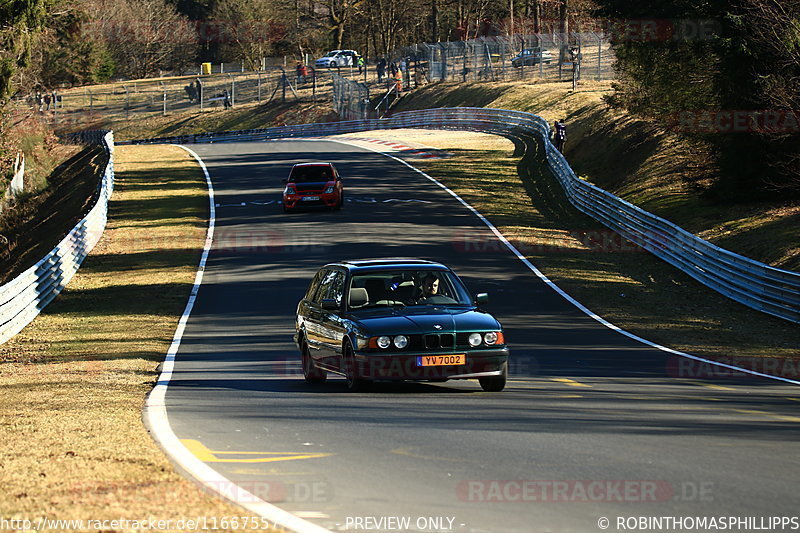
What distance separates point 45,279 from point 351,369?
1500cm

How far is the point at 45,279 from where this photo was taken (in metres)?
25.8

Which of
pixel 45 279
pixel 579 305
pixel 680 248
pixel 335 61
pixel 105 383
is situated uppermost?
pixel 335 61

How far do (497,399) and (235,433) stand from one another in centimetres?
344

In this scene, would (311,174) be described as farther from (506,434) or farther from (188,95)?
(188,95)

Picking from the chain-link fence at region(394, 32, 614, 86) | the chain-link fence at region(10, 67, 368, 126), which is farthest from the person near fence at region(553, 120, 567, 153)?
the chain-link fence at region(10, 67, 368, 126)

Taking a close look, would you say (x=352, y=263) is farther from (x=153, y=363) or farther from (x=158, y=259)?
(x=158, y=259)

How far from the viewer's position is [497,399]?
1248 centimetres

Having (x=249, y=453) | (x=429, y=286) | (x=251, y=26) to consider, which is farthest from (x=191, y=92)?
(x=249, y=453)

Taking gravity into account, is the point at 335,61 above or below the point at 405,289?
above

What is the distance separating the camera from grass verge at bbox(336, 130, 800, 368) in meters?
20.6

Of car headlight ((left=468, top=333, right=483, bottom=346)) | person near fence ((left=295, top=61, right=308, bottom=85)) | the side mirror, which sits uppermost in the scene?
person near fence ((left=295, top=61, right=308, bottom=85))

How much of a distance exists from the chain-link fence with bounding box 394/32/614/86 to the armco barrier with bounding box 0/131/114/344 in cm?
4637

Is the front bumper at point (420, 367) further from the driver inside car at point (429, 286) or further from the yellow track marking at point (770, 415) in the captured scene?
the yellow track marking at point (770, 415)

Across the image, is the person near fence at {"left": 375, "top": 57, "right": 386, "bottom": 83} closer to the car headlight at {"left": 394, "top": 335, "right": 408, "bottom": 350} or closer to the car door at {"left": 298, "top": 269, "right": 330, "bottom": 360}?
the car door at {"left": 298, "top": 269, "right": 330, "bottom": 360}
